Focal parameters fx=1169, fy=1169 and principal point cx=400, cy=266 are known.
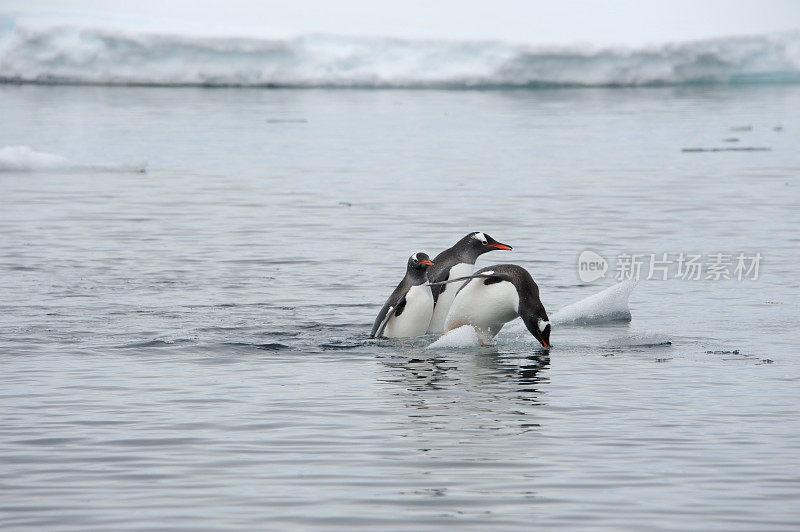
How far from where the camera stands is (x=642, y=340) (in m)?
9.77

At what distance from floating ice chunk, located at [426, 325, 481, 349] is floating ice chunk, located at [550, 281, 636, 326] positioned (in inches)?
50.2

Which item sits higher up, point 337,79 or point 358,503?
point 337,79

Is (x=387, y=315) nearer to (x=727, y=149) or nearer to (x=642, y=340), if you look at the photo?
(x=642, y=340)

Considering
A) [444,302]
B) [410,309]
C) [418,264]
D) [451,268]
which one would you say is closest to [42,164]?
[451,268]

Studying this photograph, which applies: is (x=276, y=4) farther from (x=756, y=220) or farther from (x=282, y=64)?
(x=756, y=220)

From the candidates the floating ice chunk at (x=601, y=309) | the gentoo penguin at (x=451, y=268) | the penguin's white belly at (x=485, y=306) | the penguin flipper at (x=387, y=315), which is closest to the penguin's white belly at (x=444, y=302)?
the gentoo penguin at (x=451, y=268)

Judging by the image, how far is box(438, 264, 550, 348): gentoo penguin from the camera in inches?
397

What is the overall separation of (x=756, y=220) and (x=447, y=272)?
8.34 meters

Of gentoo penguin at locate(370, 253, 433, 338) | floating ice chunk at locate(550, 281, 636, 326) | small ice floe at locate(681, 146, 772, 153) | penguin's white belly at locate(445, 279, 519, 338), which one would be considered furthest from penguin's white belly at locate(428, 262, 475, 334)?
small ice floe at locate(681, 146, 772, 153)

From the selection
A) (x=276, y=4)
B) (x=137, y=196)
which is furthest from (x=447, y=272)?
(x=276, y=4)

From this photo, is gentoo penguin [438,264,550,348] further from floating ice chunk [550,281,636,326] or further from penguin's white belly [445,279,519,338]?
floating ice chunk [550,281,636,326]

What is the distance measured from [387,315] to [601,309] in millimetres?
2121

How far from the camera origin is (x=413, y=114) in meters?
41.0

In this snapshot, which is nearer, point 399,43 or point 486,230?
point 486,230
